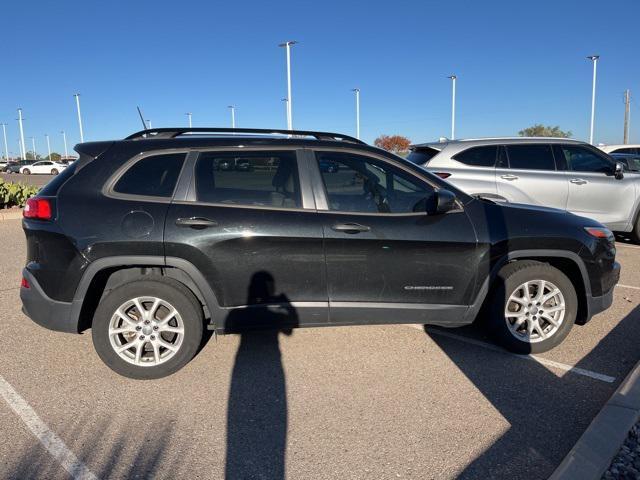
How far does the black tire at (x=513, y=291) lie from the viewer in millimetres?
4074

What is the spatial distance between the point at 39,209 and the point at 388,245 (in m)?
2.54

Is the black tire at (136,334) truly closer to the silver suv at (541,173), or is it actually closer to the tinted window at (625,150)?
the silver suv at (541,173)

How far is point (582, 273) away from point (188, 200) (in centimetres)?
318

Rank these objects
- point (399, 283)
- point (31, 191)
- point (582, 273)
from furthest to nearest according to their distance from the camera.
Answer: point (31, 191), point (582, 273), point (399, 283)

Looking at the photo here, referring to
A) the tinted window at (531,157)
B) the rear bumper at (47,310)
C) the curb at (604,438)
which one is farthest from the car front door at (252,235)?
the tinted window at (531,157)

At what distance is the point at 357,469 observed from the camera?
2703 millimetres

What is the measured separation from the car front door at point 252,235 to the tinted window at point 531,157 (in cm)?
524

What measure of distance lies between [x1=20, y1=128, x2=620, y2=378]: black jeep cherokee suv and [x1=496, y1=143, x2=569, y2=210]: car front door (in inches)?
154

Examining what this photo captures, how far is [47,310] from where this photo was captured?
3.63 m

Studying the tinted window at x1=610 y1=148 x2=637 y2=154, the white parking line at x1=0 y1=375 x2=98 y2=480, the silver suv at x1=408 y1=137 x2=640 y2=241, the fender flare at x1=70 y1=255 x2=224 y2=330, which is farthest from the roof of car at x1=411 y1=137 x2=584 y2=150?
the tinted window at x1=610 y1=148 x2=637 y2=154

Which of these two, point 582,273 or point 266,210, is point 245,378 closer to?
point 266,210

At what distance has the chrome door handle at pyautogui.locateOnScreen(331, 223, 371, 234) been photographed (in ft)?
12.3

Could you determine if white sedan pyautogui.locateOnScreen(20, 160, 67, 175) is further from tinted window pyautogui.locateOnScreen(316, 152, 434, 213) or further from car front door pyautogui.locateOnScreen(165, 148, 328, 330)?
tinted window pyautogui.locateOnScreen(316, 152, 434, 213)

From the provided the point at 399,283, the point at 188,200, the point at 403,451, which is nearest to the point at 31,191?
the point at 188,200
